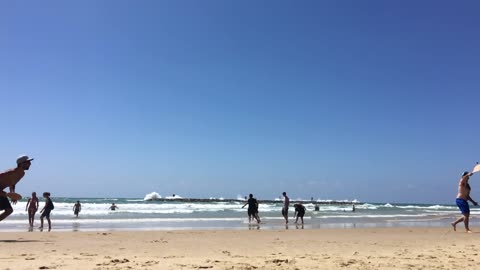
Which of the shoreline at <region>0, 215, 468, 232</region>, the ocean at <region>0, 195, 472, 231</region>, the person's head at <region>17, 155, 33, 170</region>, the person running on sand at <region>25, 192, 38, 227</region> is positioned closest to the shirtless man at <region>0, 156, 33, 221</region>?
the person's head at <region>17, 155, 33, 170</region>

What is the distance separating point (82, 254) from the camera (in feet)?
29.6

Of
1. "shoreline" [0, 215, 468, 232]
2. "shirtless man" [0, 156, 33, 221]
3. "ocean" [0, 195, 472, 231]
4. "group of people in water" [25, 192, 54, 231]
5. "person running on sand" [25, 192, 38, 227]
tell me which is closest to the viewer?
"shirtless man" [0, 156, 33, 221]

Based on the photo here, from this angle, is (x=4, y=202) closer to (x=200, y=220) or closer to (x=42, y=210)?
(x=42, y=210)

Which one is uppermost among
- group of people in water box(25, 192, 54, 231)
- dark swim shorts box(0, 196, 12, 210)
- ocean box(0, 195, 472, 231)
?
dark swim shorts box(0, 196, 12, 210)

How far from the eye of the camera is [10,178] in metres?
8.66

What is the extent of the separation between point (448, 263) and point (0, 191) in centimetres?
827

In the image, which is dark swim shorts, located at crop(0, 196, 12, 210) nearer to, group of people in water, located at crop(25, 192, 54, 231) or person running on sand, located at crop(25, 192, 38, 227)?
group of people in water, located at crop(25, 192, 54, 231)

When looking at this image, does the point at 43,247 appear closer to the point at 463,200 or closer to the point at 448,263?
the point at 448,263

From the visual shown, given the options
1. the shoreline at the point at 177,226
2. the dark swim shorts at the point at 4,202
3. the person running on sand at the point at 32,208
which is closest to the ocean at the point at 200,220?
the shoreline at the point at 177,226

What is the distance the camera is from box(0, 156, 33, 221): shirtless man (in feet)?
28.3

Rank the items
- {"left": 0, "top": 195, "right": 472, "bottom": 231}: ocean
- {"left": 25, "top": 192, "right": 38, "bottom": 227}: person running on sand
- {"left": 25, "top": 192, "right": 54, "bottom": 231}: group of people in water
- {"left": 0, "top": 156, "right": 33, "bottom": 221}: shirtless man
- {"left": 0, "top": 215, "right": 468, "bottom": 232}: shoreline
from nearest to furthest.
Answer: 1. {"left": 0, "top": 156, "right": 33, "bottom": 221}: shirtless man
2. {"left": 25, "top": 192, "right": 54, "bottom": 231}: group of people in water
3. {"left": 25, "top": 192, "right": 38, "bottom": 227}: person running on sand
4. {"left": 0, "top": 215, "right": 468, "bottom": 232}: shoreline
5. {"left": 0, "top": 195, "right": 472, "bottom": 231}: ocean

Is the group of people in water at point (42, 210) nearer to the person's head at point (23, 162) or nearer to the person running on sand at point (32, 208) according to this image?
the person running on sand at point (32, 208)

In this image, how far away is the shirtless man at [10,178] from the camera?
8.64 m

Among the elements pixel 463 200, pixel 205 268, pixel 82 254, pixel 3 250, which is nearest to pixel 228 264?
pixel 205 268
